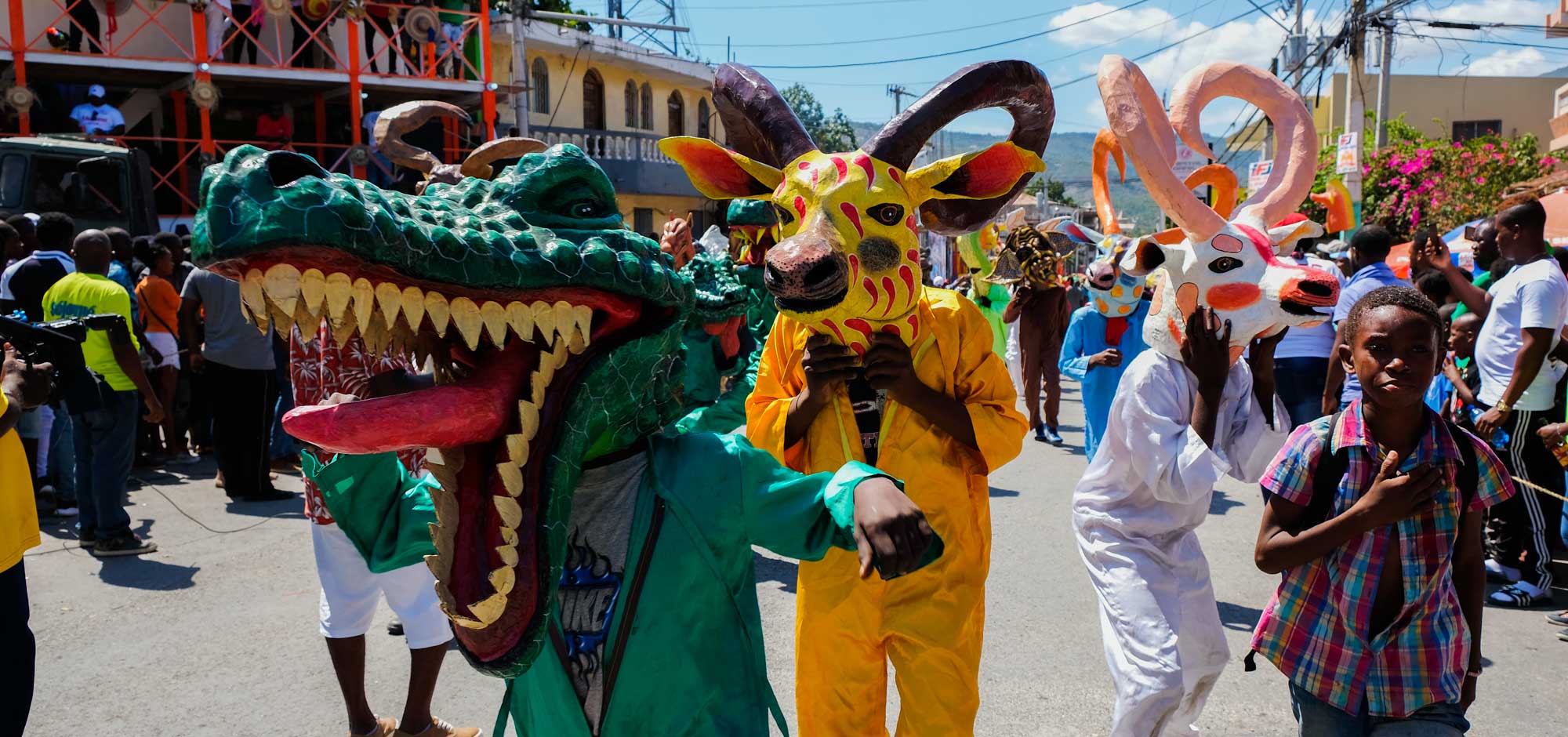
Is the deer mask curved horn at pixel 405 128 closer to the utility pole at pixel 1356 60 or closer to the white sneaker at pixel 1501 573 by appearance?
the white sneaker at pixel 1501 573

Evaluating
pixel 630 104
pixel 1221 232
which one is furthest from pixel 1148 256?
pixel 630 104

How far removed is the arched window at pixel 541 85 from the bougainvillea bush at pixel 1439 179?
1574cm

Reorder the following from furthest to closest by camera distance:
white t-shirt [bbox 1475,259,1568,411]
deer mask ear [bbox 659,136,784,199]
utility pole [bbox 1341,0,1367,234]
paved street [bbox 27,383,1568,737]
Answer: utility pole [bbox 1341,0,1367,234]
white t-shirt [bbox 1475,259,1568,411]
paved street [bbox 27,383,1568,737]
deer mask ear [bbox 659,136,784,199]

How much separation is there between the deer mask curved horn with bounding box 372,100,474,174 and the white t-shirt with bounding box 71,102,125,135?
35.0 feet

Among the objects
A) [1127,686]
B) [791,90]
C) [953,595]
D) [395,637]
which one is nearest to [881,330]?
[953,595]

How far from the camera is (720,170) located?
3021 millimetres

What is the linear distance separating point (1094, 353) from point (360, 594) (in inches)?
184

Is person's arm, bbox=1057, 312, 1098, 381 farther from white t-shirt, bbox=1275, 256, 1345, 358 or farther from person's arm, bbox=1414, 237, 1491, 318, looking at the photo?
person's arm, bbox=1414, 237, 1491, 318

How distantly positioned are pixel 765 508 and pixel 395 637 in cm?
343

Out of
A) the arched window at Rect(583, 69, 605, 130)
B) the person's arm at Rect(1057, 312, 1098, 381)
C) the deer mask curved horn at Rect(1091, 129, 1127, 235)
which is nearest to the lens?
the deer mask curved horn at Rect(1091, 129, 1127, 235)

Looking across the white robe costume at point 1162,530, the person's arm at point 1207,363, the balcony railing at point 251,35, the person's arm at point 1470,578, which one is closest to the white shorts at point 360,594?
the white robe costume at point 1162,530

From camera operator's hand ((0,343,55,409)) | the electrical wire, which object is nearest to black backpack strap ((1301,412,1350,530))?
camera operator's hand ((0,343,55,409))

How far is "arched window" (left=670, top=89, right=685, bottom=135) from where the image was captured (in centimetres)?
2819

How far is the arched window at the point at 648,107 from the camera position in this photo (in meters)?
26.9
